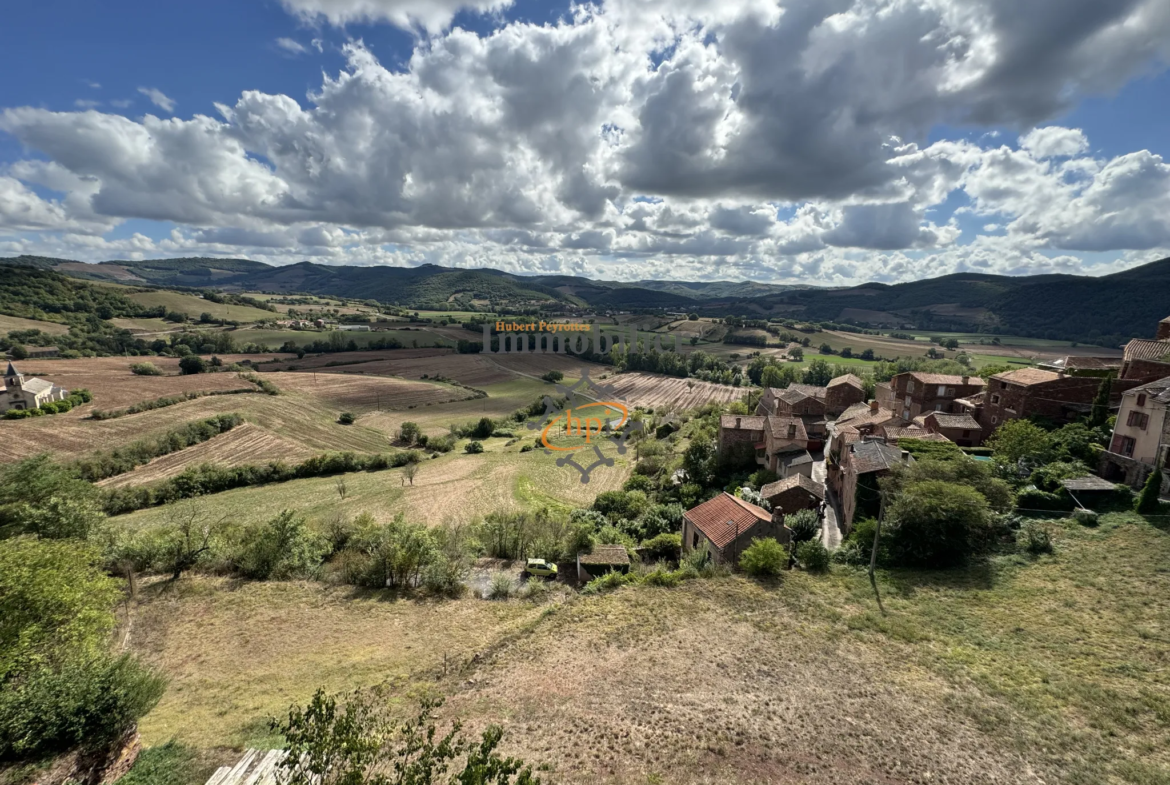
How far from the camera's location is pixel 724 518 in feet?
96.8

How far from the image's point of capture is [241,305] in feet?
621

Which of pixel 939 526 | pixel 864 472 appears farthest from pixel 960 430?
pixel 939 526

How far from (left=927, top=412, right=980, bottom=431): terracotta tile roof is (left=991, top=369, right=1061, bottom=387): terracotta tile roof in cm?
407

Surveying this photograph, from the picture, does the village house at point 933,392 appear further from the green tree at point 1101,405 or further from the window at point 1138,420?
the window at point 1138,420

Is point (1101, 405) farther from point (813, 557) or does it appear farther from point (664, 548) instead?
point (664, 548)

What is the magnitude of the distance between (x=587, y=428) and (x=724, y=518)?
52927mm

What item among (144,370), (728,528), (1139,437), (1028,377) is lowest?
(144,370)

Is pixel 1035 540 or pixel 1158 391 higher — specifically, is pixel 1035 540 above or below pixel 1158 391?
below

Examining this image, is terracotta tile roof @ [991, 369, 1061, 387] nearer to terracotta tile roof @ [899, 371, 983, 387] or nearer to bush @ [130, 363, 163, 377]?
terracotta tile roof @ [899, 371, 983, 387]

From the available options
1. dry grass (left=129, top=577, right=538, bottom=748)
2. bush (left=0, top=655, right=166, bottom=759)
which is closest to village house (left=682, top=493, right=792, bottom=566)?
dry grass (left=129, top=577, right=538, bottom=748)

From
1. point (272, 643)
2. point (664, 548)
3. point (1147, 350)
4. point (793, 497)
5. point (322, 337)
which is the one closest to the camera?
point (272, 643)

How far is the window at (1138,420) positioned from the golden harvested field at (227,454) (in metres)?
76.0

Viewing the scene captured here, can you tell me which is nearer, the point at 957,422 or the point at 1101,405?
the point at 1101,405

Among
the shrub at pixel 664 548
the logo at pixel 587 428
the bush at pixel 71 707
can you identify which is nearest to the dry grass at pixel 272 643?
the bush at pixel 71 707
